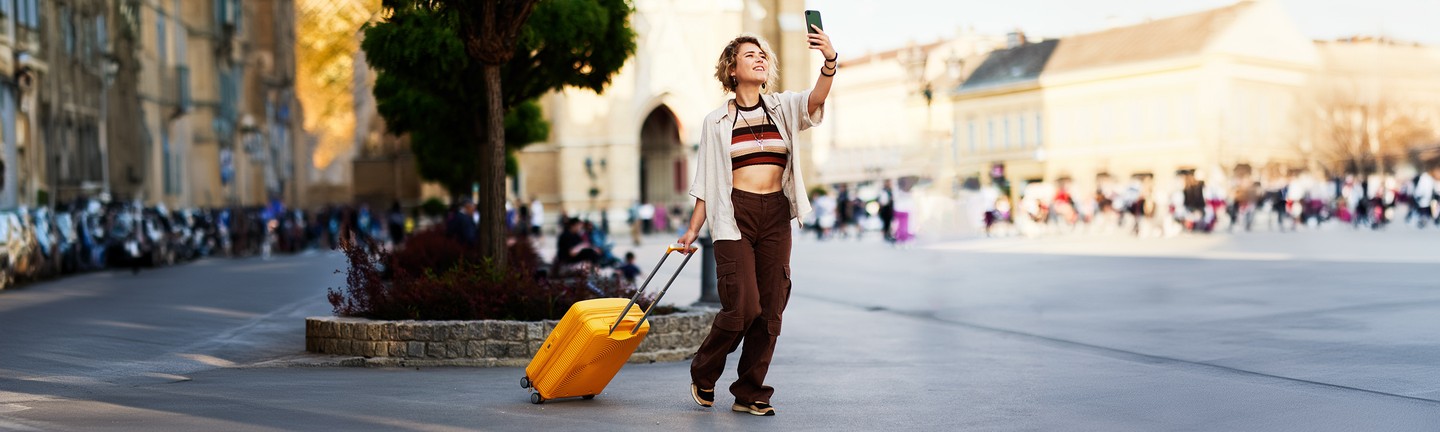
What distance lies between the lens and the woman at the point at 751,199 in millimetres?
7762

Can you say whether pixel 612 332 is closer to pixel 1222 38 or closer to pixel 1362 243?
pixel 1362 243

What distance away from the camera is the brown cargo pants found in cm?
773

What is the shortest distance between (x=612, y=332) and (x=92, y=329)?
7.32 metres

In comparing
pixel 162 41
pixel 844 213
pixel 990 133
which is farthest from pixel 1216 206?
pixel 990 133

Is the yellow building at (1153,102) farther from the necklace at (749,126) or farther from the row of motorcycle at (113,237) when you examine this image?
the necklace at (749,126)

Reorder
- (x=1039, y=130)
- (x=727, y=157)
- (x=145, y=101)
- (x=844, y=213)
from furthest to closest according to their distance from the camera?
(x=1039, y=130), (x=844, y=213), (x=145, y=101), (x=727, y=157)

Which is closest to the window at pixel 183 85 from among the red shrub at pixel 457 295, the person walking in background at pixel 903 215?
the person walking in background at pixel 903 215

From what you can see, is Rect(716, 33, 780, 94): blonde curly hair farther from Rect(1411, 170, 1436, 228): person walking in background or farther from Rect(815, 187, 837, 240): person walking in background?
Rect(815, 187, 837, 240): person walking in background

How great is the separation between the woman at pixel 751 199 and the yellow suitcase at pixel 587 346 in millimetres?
411

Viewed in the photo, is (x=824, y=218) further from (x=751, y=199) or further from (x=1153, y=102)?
(x=751, y=199)

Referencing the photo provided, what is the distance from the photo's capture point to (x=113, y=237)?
98.4ft

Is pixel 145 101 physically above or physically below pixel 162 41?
below

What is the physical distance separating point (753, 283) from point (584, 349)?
3.01 ft

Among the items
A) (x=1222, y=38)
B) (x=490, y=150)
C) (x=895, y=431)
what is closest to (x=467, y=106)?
(x=490, y=150)
